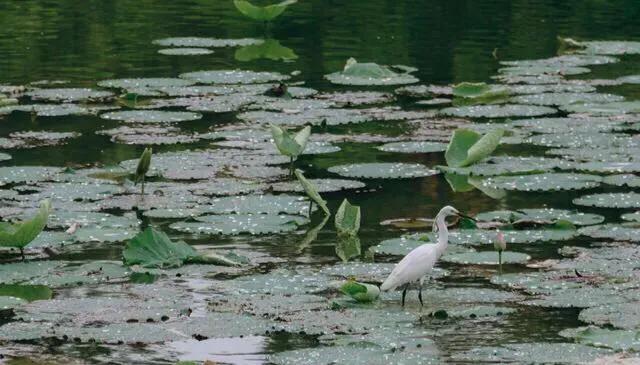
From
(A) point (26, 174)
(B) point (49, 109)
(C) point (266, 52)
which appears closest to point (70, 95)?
(B) point (49, 109)

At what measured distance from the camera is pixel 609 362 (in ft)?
17.0

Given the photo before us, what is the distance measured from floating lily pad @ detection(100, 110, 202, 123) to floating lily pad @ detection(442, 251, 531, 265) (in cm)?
400

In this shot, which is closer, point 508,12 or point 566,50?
point 566,50

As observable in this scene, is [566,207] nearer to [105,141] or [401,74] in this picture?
[105,141]

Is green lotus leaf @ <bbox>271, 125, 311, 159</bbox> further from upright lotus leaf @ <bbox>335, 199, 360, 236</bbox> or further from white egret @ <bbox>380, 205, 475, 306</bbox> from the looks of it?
white egret @ <bbox>380, 205, 475, 306</bbox>

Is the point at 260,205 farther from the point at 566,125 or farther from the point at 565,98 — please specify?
the point at 565,98

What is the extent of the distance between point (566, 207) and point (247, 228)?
6.23ft

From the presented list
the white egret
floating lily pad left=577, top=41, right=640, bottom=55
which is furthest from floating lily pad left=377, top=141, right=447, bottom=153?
floating lily pad left=577, top=41, right=640, bottom=55

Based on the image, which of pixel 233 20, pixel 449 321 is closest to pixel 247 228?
pixel 449 321

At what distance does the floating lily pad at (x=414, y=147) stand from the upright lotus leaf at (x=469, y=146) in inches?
14.4

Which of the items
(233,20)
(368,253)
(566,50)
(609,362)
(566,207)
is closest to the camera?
(609,362)

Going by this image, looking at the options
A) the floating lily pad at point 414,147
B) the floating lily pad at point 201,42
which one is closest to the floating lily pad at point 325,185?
the floating lily pad at point 414,147

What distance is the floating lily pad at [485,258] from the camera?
270 inches

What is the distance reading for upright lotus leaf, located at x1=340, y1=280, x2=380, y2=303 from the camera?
242 inches
